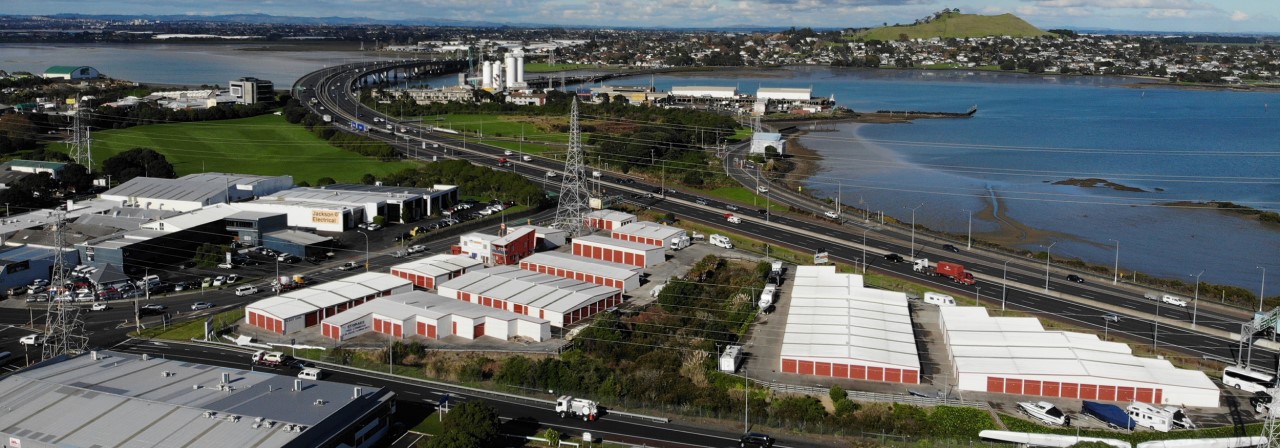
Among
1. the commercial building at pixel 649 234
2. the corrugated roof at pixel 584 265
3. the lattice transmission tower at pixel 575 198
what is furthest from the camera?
the lattice transmission tower at pixel 575 198

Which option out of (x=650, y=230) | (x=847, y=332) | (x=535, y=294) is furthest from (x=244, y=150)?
(x=847, y=332)

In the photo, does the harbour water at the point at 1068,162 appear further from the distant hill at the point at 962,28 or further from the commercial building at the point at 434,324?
the distant hill at the point at 962,28

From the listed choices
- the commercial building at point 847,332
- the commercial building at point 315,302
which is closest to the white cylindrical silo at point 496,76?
the commercial building at point 315,302

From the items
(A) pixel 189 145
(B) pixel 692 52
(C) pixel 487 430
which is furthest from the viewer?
(B) pixel 692 52

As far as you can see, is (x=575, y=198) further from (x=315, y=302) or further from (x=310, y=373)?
(x=310, y=373)

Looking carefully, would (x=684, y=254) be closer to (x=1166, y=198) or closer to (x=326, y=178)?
(x=326, y=178)

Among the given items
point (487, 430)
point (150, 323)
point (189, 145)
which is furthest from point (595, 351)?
point (189, 145)
